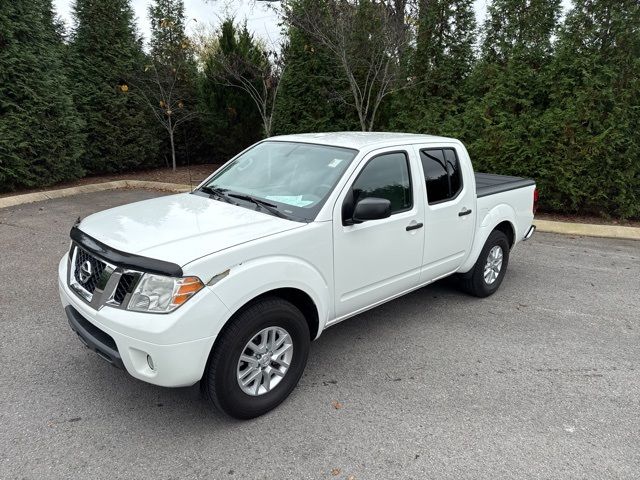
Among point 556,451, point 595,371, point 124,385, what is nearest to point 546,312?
point 595,371

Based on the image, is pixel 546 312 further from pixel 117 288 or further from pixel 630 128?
pixel 630 128

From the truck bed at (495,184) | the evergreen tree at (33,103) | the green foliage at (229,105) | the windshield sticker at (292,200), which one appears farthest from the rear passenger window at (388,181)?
the green foliage at (229,105)

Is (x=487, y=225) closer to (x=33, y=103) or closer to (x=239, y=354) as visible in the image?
(x=239, y=354)

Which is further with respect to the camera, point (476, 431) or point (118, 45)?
point (118, 45)

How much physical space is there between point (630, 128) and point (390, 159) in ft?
21.8

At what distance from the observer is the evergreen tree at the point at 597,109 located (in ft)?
26.0

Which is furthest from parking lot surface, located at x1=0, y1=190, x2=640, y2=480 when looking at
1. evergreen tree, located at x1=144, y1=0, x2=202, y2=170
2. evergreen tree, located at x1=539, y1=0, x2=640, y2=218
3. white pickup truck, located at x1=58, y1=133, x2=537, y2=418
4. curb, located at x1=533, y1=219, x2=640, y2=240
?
evergreen tree, located at x1=144, y1=0, x2=202, y2=170

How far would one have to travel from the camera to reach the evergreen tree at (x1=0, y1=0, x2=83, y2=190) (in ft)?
31.6

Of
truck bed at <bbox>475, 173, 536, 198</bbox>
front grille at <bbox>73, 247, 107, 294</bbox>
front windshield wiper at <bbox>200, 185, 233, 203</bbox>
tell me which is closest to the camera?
front grille at <bbox>73, 247, 107, 294</bbox>

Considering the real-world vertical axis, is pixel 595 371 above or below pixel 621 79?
below

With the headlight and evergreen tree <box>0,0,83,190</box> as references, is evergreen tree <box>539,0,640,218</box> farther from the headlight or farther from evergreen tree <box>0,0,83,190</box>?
evergreen tree <box>0,0,83,190</box>

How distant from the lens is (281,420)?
295 cm

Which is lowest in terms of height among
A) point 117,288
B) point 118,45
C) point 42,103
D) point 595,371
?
point 595,371

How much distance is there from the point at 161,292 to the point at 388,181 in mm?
2021
